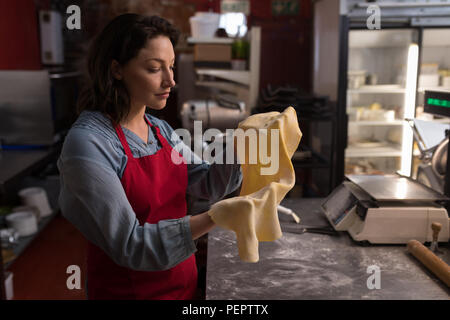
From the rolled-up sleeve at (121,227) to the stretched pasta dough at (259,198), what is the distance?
11cm

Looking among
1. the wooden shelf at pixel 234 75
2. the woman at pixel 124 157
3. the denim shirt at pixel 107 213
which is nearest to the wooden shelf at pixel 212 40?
the wooden shelf at pixel 234 75

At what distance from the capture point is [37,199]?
344 centimetres

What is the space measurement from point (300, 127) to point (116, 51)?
306cm

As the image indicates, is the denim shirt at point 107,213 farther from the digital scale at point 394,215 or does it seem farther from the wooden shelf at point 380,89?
the wooden shelf at point 380,89

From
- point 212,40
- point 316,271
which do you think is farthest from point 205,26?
point 316,271

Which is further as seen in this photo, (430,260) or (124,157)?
(430,260)

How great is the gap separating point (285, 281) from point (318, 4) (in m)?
3.40

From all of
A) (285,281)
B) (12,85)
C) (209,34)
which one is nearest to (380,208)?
(285,281)

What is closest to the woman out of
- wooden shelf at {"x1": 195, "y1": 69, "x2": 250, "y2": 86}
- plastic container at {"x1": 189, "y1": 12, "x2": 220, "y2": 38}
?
wooden shelf at {"x1": 195, "y1": 69, "x2": 250, "y2": 86}

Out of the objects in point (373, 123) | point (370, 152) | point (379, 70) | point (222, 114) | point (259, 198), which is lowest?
point (370, 152)

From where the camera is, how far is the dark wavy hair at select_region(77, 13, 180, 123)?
84 cm

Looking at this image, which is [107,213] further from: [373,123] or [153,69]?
[373,123]

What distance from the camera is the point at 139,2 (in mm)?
4328
